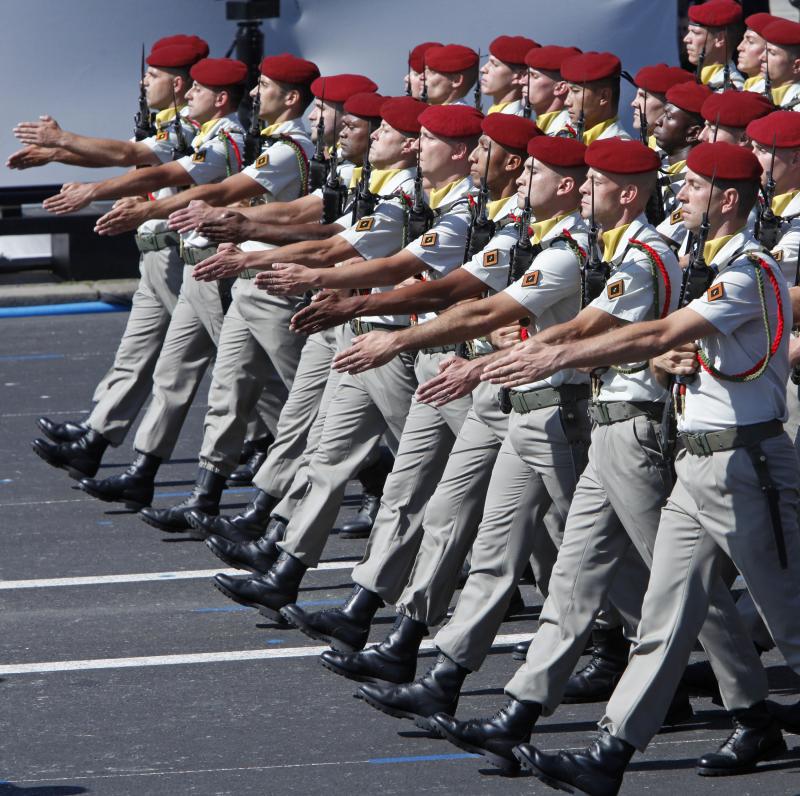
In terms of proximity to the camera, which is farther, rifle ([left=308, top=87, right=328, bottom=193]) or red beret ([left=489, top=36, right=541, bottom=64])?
red beret ([left=489, top=36, right=541, bottom=64])

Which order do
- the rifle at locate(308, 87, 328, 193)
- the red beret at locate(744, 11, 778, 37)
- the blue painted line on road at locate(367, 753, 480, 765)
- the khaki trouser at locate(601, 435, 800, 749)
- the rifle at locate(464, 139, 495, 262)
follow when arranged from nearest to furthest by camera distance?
the khaki trouser at locate(601, 435, 800, 749) < the blue painted line on road at locate(367, 753, 480, 765) < the rifle at locate(464, 139, 495, 262) < the rifle at locate(308, 87, 328, 193) < the red beret at locate(744, 11, 778, 37)

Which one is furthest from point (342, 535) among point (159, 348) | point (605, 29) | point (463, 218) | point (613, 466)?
point (605, 29)

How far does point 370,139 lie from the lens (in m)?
8.98

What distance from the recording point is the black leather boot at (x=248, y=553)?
28.6ft

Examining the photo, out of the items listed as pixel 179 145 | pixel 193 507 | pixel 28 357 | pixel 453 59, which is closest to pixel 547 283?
pixel 193 507

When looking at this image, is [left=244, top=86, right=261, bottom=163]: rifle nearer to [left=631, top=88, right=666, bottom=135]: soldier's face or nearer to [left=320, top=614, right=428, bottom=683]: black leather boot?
[left=631, top=88, right=666, bottom=135]: soldier's face

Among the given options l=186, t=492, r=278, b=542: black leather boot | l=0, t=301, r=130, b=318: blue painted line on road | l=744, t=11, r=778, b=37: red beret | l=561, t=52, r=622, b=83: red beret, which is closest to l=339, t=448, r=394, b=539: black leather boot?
l=186, t=492, r=278, b=542: black leather boot

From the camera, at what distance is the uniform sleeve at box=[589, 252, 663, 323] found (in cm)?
636

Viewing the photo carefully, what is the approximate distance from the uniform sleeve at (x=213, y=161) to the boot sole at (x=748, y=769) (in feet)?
15.9

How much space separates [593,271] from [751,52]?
4.33 meters

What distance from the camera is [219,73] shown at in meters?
10.4

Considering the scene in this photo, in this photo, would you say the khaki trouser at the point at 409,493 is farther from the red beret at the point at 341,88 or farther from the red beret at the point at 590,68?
the red beret at the point at 590,68

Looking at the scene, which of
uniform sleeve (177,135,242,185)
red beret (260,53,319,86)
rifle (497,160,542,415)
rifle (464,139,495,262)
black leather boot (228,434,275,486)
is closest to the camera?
rifle (497,160,542,415)

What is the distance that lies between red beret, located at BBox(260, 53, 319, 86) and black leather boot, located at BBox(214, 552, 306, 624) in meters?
2.90
